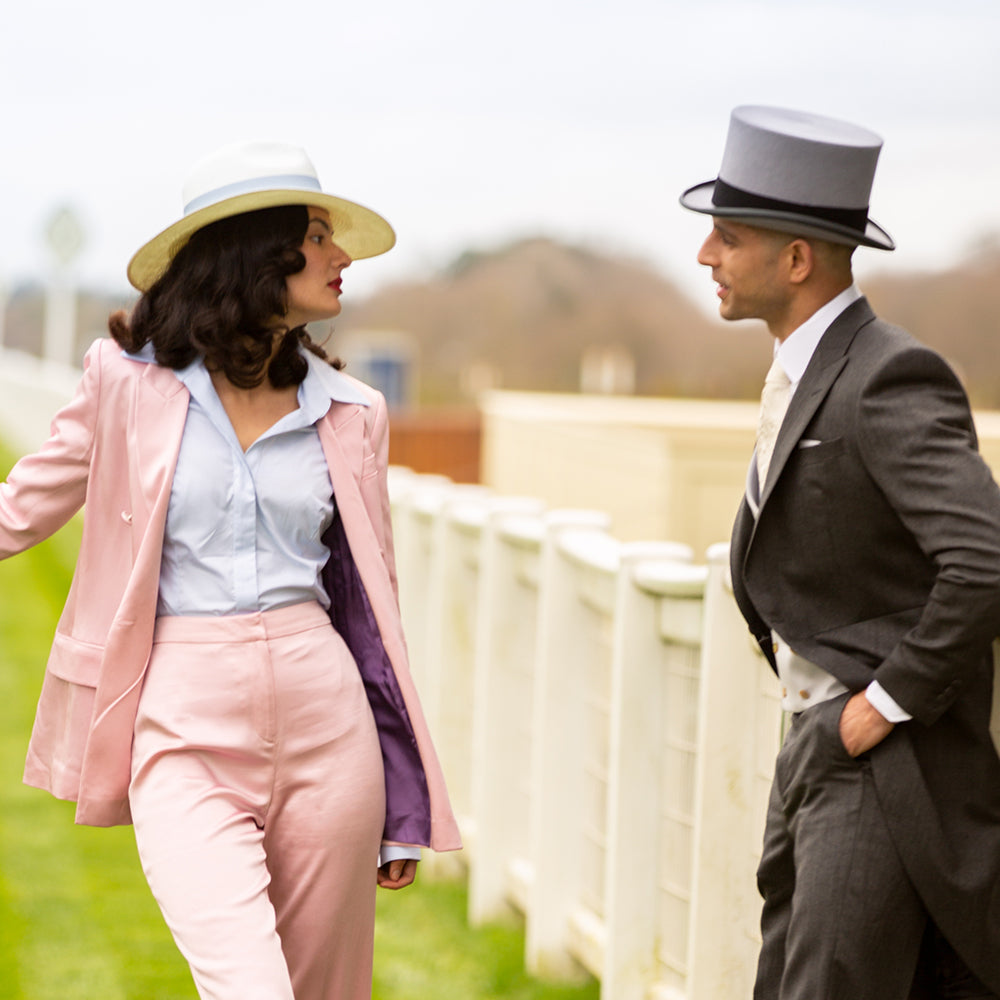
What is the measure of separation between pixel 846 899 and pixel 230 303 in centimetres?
153

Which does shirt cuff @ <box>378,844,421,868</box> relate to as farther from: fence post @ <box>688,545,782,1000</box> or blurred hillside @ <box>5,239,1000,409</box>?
blurred hillside @ <box>5,239,1000,409</box>

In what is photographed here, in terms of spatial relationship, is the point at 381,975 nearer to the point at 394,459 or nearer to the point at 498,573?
the point at 498,573

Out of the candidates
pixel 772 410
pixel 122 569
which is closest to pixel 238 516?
pixel 122 569

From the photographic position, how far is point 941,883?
2756mm

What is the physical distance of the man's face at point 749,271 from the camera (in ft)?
9.86

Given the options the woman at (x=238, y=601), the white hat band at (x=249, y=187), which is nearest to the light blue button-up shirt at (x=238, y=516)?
the woman at (x=238, y=601)

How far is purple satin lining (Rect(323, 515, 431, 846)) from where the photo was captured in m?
3.46

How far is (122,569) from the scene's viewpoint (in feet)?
10.9

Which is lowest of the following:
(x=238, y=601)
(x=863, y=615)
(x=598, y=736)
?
(x=598, y=736)

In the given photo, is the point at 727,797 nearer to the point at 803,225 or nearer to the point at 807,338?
the point at 807,338

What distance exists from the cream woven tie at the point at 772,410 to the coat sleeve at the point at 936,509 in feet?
0.87

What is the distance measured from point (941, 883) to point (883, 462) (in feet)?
2.15

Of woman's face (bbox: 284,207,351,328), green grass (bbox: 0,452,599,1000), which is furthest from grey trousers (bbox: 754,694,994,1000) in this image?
green grass (bbox: 0,452,599,1000)

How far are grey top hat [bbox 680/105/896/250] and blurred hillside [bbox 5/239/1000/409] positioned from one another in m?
77.4
